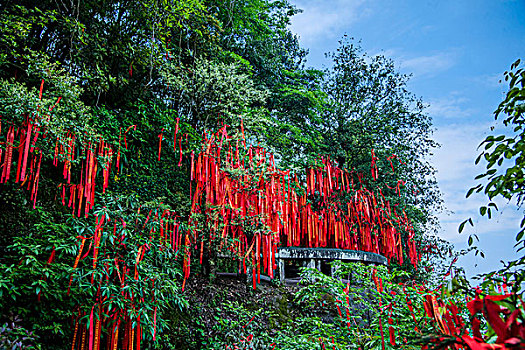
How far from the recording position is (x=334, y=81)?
1434 centimetres

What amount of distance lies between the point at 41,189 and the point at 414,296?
6.00 m

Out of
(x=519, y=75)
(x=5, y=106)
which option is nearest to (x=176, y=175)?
(x=5, y=106)

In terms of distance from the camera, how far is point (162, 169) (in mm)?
7988

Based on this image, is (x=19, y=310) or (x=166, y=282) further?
(x=166, y=282)

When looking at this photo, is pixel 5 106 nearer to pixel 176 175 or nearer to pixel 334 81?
pixel 176 175

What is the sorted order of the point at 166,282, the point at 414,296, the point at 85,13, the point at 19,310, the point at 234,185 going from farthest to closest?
the point at 85,13 → the point at 234,185 → the point at 166,282 → the point at 19,310 → the point at 414,296

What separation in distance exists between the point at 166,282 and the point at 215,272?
237 centimetres

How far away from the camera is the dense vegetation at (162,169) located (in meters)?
3.96

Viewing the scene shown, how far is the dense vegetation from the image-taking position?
396 cm

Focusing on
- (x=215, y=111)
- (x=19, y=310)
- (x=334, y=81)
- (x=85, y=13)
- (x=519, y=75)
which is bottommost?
(x=19, y=310)

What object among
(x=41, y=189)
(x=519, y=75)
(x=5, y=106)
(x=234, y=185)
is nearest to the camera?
(x=519, y=75)

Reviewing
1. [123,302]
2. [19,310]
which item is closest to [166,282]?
[123,302]

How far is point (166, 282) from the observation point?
457cm

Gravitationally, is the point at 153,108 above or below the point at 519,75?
above
